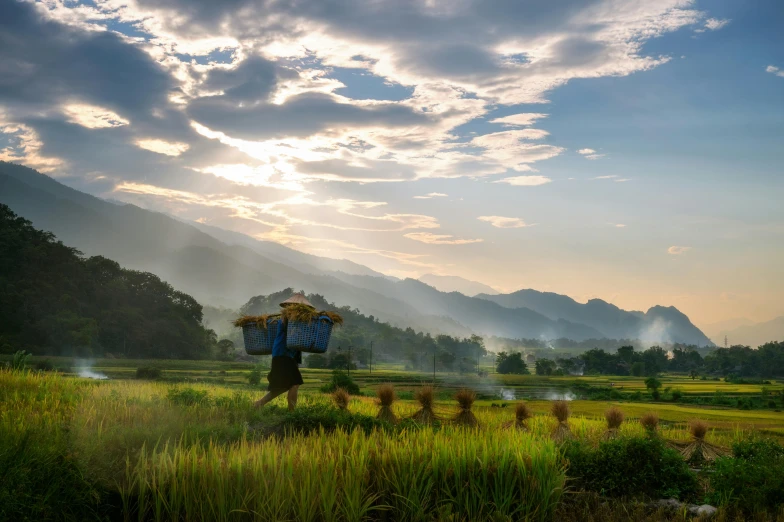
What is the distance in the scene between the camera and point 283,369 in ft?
44.5

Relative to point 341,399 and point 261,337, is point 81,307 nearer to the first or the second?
point 341,399

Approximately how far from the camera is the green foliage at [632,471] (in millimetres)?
10320

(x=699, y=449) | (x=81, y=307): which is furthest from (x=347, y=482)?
(x=81, y=307)

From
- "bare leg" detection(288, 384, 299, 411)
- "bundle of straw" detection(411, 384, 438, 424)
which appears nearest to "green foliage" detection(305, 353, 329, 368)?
"bundle of straw" detection(411, 384, 438, 424)

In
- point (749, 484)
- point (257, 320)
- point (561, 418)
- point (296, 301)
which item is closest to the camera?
point (749, 484)

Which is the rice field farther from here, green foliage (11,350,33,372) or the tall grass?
green foliage (11,350,33,372)

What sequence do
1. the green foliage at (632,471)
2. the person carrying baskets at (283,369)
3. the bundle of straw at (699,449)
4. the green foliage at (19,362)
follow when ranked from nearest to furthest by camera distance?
the green foliage at (632,471)
the bundle of straw at (699,449)
the person carrying baskets at (283,369)
the green foliage at (19,362)

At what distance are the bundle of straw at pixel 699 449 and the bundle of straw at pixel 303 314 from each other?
8.25 meters

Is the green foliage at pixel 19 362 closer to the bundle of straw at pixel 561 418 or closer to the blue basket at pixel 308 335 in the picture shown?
the blue basket at pixel 308 335

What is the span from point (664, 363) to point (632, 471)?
10449 centimetres

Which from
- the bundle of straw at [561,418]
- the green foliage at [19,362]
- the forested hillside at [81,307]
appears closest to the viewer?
the bundle of straw at [561,418]

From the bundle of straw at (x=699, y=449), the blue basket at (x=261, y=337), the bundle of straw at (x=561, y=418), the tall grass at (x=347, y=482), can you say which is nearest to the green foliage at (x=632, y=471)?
the tall grass at (x=347, y=482)

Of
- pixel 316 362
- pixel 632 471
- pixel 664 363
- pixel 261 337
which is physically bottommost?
pixel 316 362

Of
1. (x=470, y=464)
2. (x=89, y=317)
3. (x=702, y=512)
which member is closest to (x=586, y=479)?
(x=702, y=512)
